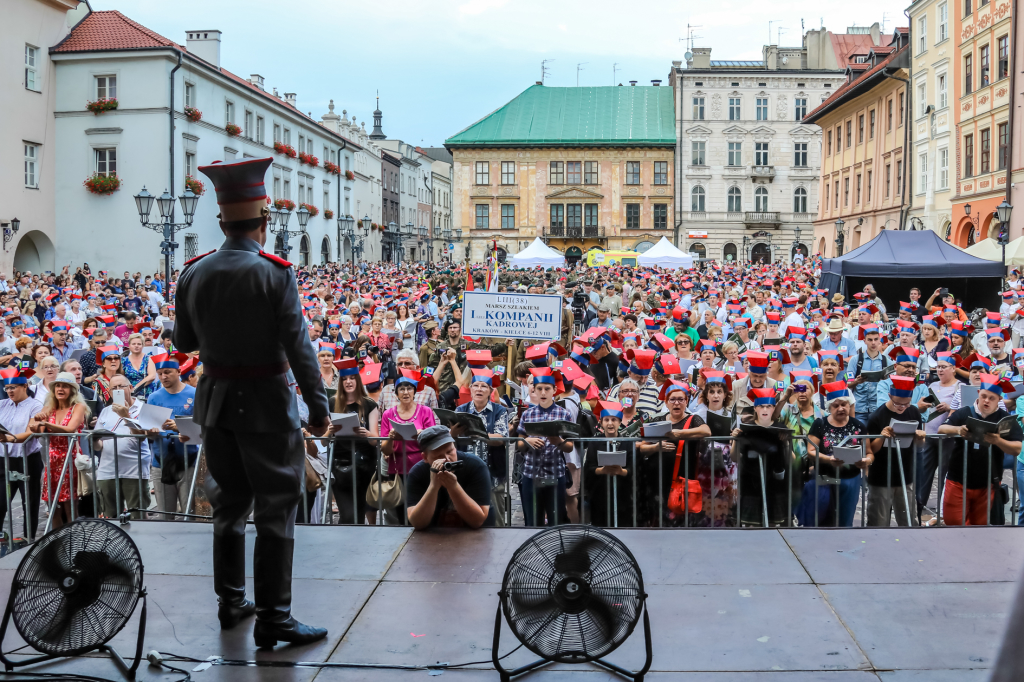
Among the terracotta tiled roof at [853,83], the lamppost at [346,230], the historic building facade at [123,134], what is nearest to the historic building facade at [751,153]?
the terracotta tiled roof at [853,83]

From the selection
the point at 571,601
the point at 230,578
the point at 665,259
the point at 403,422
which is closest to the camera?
the point at 571,601

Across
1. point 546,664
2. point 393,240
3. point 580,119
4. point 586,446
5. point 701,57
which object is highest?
point 701,57

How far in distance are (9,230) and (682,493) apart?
112ft

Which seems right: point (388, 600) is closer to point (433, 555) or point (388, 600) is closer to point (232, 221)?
point (433, 555)

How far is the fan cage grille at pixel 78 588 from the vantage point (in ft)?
13.3

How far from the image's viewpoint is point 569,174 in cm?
7719

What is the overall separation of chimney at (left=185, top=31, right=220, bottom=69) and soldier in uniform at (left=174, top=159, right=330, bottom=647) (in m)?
45.2

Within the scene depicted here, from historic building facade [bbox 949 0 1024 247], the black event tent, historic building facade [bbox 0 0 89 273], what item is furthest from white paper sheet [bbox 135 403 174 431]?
historic building facade [bbox 949 0 1024 247]

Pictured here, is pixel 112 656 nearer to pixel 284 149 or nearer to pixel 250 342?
pixel 250 342

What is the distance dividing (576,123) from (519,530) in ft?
242

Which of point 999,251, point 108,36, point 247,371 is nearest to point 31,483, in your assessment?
point 247,371

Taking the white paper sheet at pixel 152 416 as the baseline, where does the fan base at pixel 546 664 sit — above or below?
below

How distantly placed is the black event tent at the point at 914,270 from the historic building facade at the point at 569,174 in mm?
51822

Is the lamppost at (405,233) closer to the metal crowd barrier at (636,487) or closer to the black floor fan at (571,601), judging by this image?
the metal crowd barrier at (636,487)
